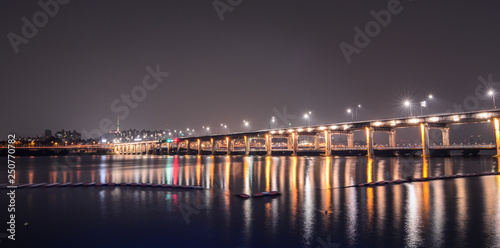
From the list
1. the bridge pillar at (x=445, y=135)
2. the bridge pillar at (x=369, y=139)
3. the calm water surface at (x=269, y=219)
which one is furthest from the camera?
the bridge pillar at (x=445, y=135)

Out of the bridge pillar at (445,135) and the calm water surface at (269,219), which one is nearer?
the calm water surface at (269,219)

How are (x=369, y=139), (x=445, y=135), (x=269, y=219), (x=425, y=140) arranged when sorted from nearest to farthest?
(x=269, y=219) → (x=425, y=140) → (x=369, y=139) → (x=445, y=135)

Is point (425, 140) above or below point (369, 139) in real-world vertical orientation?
below

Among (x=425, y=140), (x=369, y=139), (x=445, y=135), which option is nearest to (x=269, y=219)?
(x=425, y=140)

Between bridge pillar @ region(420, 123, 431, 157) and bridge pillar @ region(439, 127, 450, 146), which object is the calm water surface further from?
bridge pillar @ region(439, 127, 450, 146)

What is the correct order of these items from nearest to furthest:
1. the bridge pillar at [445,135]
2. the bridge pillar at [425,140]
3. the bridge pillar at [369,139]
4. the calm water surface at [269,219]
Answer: the calm water surface at [269,219] < the bridge pillar at [425,140] < the bridge pillar at [369,139] < the bridge pillar at [445,135]

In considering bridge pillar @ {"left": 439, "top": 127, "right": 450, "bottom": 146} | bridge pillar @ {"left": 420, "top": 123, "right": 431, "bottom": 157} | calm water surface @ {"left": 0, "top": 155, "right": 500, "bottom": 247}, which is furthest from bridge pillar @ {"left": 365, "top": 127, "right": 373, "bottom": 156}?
calm water surface @ {"left": 0, "top": 155, "right": 500, "bottom": 247}

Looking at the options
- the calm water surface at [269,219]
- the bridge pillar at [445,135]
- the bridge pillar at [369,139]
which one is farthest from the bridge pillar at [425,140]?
the calm water surface at [269,219]

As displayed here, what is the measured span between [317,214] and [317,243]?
13.9 ft

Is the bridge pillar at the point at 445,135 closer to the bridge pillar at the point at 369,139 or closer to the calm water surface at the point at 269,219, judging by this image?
the bridge pillar at the point at 369,139

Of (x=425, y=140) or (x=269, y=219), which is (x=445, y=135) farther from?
(x=269, y=219)

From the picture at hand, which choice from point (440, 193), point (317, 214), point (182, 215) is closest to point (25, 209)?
point (182, 215)

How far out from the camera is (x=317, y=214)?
1433 centimetres

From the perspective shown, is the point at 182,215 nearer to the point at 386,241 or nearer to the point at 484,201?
the point at 386,241
